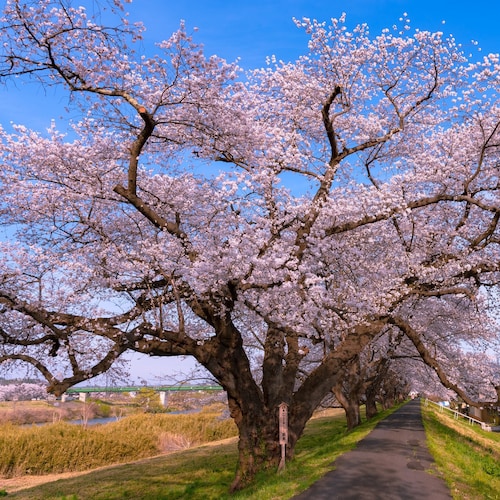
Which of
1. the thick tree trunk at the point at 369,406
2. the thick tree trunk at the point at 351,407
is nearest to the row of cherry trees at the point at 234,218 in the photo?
the thick tree trunk at the point at 351,407

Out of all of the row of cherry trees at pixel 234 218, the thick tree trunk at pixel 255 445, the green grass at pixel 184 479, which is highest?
the row of cherry trees at pixel 234 218

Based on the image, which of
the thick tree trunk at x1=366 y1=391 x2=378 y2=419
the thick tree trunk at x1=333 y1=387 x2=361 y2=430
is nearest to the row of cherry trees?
the thick tree trunk at x1=333 y1=387 x2=361 y2=430

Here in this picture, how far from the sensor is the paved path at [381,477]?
29.9ft

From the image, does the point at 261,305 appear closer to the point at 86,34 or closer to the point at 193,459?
the point at 86,34

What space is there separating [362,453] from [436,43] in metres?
11.9

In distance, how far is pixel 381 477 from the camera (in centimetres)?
1086

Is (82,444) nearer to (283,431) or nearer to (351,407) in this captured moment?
(351,407)

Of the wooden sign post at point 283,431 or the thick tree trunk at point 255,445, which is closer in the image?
the wooden sign post at point 283,431

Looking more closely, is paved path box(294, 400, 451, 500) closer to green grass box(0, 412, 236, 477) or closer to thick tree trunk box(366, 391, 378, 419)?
green grass box(0, 412, 236, 477)

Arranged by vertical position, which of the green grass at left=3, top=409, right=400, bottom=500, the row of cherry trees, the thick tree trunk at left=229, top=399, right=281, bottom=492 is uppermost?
the row of cherry trees

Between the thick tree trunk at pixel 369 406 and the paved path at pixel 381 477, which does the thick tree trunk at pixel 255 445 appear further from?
the thick tree trunk at pixel 369 406

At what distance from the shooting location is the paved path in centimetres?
912

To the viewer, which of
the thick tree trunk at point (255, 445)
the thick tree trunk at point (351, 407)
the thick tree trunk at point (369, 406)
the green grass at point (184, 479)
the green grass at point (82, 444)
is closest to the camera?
the green grass at point (184, 479)

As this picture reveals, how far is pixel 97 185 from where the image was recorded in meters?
13.1
